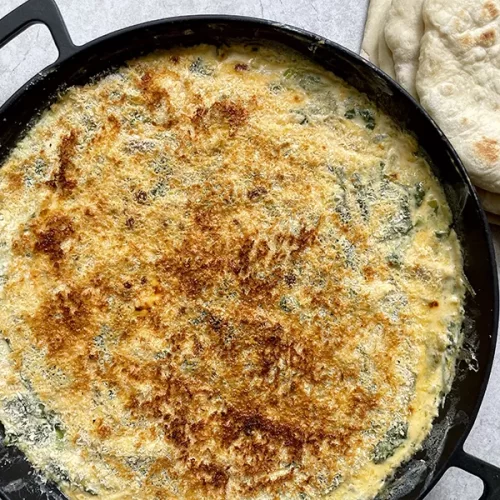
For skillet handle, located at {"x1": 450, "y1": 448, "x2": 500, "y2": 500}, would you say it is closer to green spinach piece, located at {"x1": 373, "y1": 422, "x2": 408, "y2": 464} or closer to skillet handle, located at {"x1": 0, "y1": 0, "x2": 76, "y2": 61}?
green spinach piece, located at {"x1": 373, "y1": 422, "x2": 408, "y2": 464}

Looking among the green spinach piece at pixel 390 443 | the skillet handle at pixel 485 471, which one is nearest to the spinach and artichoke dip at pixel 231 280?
the green spinach piece at pixel 390 443

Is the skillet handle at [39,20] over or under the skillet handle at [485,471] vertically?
over

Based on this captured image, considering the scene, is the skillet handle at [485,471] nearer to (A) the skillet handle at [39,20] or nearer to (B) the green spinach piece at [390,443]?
(B) the green spinach piece at [390,443]

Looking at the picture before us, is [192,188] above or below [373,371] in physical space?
above

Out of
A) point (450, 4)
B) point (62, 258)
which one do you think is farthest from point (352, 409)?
point (450, 4)

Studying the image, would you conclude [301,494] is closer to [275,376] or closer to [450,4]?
[275,376]

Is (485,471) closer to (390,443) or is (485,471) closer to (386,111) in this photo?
(390,443)

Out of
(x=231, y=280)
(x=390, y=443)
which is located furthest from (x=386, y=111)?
(x=390, y=443)
